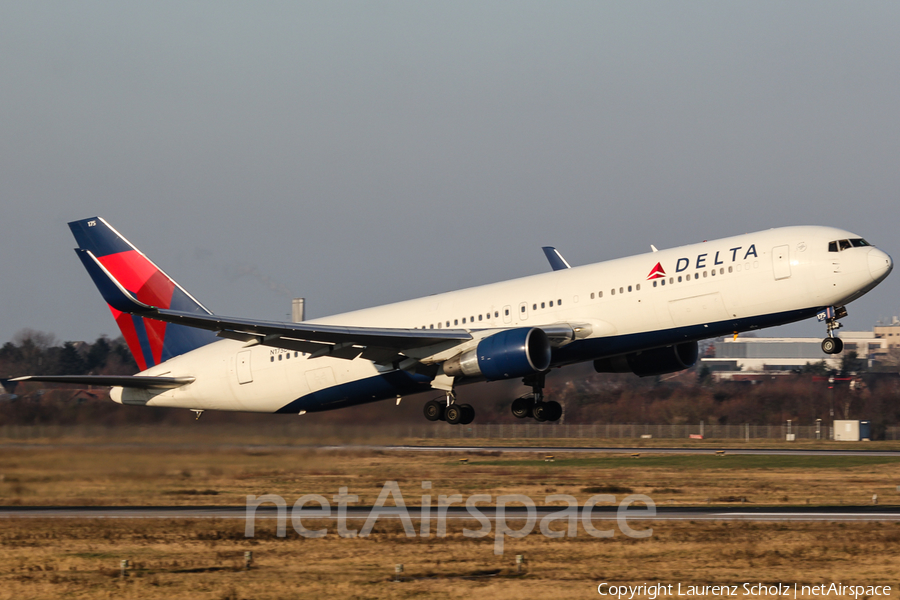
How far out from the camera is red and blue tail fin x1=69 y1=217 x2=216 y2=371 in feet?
140

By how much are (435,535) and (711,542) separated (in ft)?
24.7

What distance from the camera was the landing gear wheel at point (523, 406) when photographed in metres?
40.3

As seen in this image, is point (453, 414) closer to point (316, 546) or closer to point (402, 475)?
point (402, 475)

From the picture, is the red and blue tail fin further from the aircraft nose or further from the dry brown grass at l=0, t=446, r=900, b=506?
the aircraft nose

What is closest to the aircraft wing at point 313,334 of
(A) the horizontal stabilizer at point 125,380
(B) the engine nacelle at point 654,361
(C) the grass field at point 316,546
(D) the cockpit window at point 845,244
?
(A) the horizontal stabilizer at point 125,380

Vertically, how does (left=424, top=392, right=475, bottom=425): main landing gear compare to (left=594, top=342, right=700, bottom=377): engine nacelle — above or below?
below

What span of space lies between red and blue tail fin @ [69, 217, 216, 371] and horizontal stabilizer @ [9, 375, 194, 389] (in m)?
2.19

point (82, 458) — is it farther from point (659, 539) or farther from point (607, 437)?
point (607, 437)

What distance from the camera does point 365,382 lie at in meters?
38.9

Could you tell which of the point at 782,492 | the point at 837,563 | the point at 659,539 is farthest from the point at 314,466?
the point at 782,492

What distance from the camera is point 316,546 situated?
2820 cm

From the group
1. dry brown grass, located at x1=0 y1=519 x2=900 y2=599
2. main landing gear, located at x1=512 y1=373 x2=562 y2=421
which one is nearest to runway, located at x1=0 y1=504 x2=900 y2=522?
dry brown grass, located at x1=0 y1=519 x2=900 y2=599

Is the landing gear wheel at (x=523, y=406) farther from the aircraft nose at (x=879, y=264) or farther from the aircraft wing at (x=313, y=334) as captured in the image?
the aircraft nose at (x=879, y=264)

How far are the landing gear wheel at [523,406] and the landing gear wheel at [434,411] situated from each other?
3313 millimetres
